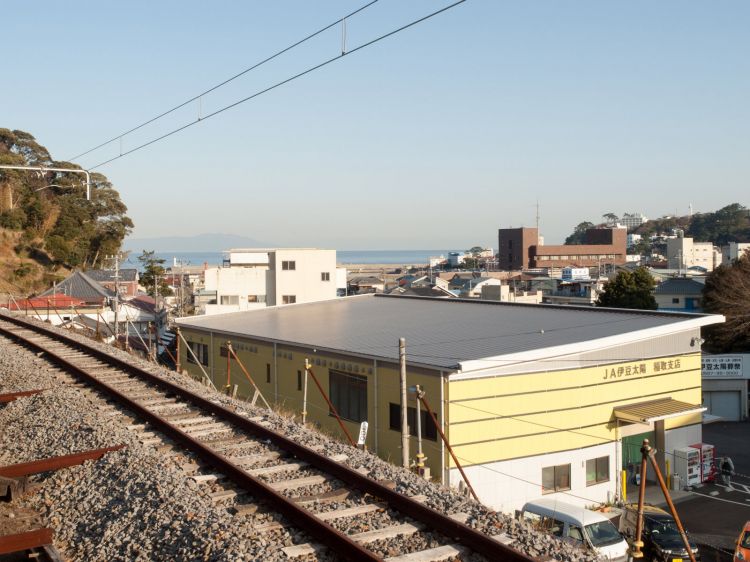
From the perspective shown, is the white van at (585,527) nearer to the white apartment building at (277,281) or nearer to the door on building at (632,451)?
the door on building at (632,451)

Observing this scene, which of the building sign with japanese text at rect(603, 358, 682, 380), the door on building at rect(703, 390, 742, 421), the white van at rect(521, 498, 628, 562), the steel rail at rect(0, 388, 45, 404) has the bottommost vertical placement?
the door on building at rect(703, 390, 742, 421)

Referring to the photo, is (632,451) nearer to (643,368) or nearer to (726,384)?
(643,368)

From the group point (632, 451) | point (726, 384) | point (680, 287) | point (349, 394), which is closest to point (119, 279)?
point (349, 394)

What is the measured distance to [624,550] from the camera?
10.8m

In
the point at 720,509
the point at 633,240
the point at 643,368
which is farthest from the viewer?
the point at 633,240

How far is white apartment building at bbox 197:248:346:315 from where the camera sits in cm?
3978

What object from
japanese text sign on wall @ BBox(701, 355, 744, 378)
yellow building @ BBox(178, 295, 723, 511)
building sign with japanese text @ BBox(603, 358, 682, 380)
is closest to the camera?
yellow building @ BBox(178, 295, 723, 511)

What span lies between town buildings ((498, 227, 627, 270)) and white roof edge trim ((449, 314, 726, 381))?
8596cm

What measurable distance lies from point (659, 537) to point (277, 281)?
30.6 meters

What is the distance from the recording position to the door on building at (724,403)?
83.8ft

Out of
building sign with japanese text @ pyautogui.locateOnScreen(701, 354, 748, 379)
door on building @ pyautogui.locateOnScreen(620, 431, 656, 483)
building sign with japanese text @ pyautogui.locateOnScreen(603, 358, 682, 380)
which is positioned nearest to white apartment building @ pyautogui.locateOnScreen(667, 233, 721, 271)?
building sign with japanese text @ pyautogui.locateOnScreen(701, 354, 748, 379)

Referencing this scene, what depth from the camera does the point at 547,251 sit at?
342 ft

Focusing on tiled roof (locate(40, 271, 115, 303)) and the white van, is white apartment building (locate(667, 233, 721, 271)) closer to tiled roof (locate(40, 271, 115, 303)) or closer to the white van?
tiled roof (locate(40, 271, 115, 303))

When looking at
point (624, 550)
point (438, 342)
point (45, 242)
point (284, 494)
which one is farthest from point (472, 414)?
point (45, 242)
